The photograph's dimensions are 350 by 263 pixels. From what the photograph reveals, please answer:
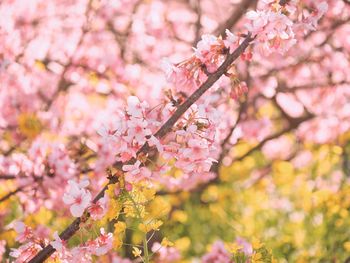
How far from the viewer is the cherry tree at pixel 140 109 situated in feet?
7.60

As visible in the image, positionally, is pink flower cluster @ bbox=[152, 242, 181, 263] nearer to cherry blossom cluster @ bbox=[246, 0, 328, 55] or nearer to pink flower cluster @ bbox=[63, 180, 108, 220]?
pink flower cluster @ bbox=[63, 180, 108, 220]

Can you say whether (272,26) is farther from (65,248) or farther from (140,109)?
(65,248)

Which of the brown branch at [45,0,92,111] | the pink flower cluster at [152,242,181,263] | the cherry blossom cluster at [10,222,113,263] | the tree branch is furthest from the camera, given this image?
the brown branch at [45,0,92,111]

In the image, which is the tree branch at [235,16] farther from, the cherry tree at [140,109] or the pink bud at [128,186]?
the pink bud at [128,186]

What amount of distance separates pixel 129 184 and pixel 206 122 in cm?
34

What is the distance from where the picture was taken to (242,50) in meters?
2.28

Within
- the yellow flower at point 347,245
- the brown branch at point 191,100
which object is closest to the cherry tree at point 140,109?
the brown branch at point 191,100

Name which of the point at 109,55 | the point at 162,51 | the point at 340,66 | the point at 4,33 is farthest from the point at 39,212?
the point at 340,66

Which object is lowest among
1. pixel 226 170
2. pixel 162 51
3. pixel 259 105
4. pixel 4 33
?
pixel 226 170

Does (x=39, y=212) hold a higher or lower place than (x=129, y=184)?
higher

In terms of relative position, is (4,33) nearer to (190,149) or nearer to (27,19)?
(27,19)

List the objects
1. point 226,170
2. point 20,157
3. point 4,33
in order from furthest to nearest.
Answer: point 226,170 < point 4,33 < point 20,157

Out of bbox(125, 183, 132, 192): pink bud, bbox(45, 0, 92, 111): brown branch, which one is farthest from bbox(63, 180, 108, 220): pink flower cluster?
bbox(45, 0, 92, 111): brown branch

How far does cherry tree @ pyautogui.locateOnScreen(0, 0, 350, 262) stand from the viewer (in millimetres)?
2316
